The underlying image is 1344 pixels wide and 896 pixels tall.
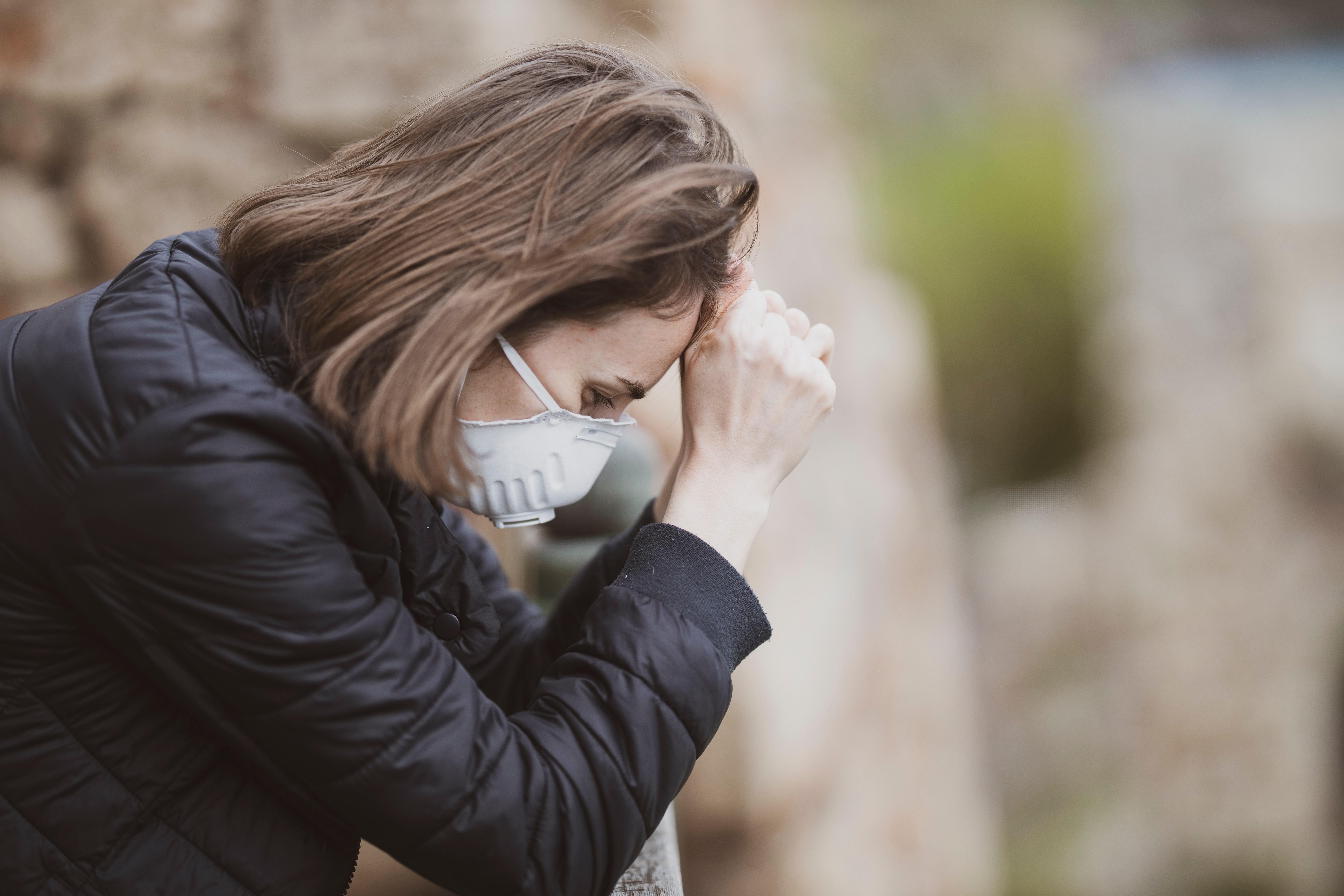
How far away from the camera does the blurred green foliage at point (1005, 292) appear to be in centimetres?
857

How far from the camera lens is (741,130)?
3309 millimetres

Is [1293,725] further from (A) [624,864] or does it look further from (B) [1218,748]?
(A) [624,864]

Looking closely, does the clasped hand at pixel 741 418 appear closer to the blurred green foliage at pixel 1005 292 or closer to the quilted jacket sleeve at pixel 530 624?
the quilted jacket sleeve at pixel 530 624

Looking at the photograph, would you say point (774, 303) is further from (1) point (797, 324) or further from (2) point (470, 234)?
(2) point (470, 234)

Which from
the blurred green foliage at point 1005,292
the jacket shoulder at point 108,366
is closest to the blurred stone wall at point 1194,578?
the blurred green foliage at point 1005,292

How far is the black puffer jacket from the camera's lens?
2.74 feet

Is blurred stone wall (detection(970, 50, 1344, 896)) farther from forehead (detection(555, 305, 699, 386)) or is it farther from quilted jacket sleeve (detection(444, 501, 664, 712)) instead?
forehead (detection(555, 305, 699, 386))

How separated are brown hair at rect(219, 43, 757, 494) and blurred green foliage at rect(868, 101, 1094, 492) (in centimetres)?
787

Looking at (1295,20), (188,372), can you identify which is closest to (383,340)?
(188,372)

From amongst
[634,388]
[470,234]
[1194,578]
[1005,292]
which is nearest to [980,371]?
[1005,292]

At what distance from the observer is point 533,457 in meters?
1.17

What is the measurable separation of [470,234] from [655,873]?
843mm

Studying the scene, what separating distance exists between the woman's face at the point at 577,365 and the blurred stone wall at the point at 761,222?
1119 mm

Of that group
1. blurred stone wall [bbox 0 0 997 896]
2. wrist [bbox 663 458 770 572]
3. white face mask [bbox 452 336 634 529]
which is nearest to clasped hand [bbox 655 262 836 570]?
wrist [bbox 663 458 770 572]
